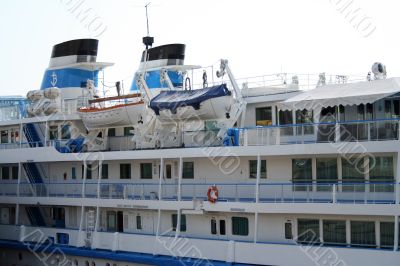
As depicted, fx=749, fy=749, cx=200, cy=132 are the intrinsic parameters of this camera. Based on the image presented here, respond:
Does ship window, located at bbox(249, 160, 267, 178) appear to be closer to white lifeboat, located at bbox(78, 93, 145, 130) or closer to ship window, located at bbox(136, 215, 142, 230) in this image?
ship window, located at bbox(136, 215, 142, 230)

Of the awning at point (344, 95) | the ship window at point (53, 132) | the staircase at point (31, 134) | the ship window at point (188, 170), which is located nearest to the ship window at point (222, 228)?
the ship window at point (188, 170)

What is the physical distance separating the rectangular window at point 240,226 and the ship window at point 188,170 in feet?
8.80

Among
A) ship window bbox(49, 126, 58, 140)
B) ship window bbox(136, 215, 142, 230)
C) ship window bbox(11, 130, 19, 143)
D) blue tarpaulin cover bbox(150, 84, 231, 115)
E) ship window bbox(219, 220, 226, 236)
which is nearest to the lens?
ship window bbox(219, 220, 226, 236)

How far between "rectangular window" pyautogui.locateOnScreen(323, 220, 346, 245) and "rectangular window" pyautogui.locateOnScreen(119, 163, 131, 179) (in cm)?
902

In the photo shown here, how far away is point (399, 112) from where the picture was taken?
965 inches

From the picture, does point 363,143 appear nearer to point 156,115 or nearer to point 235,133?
point 235,133

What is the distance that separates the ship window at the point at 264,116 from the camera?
2689 cm

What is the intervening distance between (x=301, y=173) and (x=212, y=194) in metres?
3.11

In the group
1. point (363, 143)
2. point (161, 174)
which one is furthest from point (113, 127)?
point (363, 143)

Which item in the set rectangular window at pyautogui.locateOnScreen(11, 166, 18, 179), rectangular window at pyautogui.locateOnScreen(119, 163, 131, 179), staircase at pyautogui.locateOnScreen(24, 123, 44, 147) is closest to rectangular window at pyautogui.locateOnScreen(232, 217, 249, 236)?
rectangular window at pyautogui.locateOnScreen(119, 163, 131, 179)

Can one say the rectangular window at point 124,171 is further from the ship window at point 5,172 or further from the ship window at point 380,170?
the ship window at point 380,170

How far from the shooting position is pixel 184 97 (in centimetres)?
2697

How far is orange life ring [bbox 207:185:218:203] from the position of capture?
25.2 metres

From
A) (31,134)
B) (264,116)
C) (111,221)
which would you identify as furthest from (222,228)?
(31,134)
